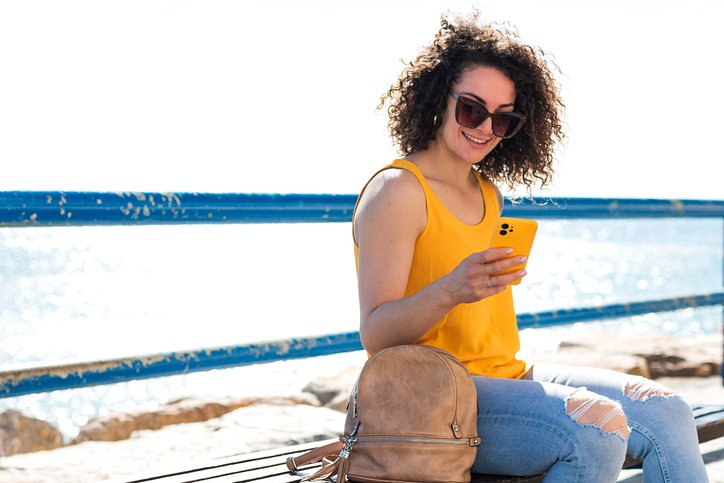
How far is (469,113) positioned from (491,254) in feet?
1.79

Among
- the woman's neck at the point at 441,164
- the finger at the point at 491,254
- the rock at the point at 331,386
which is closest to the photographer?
the finger at the point at 491,254

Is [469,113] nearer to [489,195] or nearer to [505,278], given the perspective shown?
[489,195]

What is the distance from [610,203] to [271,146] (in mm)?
63272

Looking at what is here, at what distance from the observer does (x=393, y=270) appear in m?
2.21

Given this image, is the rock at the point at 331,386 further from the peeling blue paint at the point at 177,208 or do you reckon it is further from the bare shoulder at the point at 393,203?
the bare shoulder at the point at 393,203

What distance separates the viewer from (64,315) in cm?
3872

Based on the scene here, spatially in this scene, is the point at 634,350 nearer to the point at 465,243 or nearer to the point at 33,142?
the point at 465,243

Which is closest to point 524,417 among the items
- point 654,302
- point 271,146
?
point 654,302

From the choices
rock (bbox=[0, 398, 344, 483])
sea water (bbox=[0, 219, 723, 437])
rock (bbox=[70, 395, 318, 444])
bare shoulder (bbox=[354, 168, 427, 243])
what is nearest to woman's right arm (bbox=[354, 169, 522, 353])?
bare shoulder (bbox=[354, 168, 427, 243])

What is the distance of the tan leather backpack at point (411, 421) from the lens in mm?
2020

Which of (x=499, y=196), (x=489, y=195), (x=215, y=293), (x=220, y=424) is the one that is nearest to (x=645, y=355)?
(x=220, y=424)

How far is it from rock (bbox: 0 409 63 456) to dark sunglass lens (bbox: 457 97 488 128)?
5000 mm

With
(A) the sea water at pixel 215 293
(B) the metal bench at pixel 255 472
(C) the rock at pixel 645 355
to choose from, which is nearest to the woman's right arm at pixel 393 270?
(B) the metal bench at pixel 255 472

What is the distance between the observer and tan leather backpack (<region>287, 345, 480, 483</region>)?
6.63 ft
